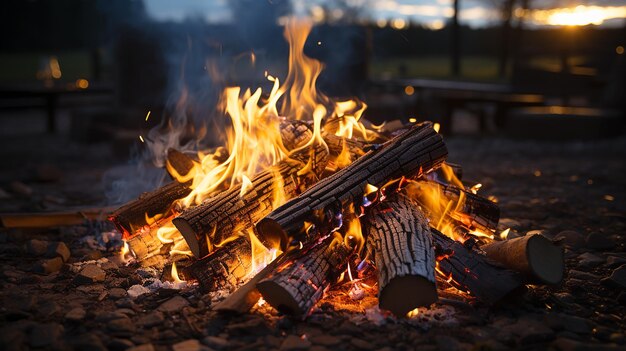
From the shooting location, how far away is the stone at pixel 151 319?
3047 millimetres

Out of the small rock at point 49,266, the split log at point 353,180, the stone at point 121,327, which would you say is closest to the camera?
the stone at point 121,327

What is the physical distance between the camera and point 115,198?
5758mm

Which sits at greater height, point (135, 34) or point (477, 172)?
point (135, 34)

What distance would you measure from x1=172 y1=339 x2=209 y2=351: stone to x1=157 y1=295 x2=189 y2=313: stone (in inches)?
15.4

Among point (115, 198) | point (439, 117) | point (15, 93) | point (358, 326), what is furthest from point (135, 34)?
point (358, 326)

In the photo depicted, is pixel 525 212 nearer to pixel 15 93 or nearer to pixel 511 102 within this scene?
pixel 511 102

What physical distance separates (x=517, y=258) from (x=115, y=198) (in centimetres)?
410

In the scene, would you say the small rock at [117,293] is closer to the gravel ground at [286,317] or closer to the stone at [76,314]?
→ the gravel ground at [286,317]

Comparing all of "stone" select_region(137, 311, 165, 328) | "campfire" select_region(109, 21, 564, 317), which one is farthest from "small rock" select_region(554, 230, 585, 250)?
"stone" select_region(137, 311, 165, 328)

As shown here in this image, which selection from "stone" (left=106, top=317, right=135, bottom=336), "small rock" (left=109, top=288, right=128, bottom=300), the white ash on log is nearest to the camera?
"stone" (left=106, top=317, right=135, bottom=336)

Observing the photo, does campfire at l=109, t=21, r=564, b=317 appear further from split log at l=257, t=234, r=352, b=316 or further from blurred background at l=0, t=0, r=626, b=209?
blurred background at l=0, t=0, r=626, b=209

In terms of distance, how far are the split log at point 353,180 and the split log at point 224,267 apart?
33cm

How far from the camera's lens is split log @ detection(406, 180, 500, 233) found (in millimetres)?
4129

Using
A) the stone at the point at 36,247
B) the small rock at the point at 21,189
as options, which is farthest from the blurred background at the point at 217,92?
the stone at the point at 36,247
